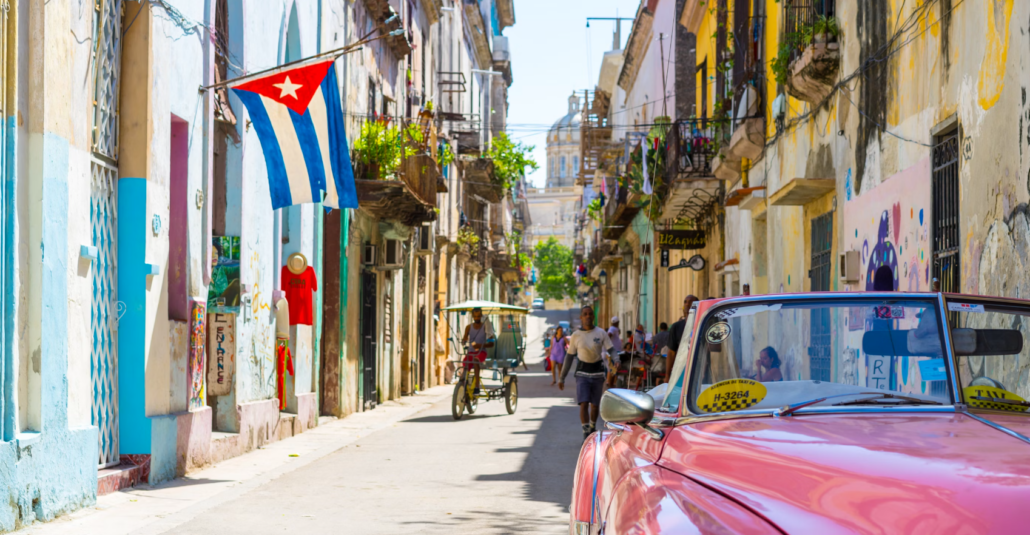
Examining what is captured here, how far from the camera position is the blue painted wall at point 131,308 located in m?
10.0

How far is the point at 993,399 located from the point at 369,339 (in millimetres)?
18890

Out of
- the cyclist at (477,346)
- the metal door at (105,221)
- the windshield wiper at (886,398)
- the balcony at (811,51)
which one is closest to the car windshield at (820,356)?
the windshield wiper at (886,398)

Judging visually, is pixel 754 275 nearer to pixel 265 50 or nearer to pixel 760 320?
pixel 265 50

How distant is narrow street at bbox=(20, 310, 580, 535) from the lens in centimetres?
787

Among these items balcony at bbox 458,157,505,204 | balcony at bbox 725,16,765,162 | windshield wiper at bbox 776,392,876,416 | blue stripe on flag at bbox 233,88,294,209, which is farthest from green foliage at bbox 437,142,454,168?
windshield wiper at bbox 776,392,876,416

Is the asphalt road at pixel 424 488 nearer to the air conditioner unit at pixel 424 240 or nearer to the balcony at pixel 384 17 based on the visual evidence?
the balcony at pixel 384 17

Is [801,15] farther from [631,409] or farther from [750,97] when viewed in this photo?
[631,409]

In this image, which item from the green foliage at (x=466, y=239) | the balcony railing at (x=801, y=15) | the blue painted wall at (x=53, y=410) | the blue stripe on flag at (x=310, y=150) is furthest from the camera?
the green foliage at (x=466, y=239)

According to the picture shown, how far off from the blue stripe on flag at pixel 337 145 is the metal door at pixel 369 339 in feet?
30.1

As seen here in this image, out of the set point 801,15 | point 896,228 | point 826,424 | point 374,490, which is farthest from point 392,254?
point 826,424

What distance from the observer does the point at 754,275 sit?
1866cm

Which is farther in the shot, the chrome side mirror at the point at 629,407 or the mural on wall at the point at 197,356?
the mural on wall at the point at 197,356

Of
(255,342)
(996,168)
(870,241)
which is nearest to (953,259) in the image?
(996,168)

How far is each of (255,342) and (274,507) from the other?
560 centimetres
